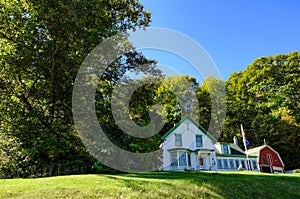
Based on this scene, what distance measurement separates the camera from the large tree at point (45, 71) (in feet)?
31.3

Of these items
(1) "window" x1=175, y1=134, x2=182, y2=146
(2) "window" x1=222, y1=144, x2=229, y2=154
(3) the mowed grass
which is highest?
(1) "window" x1=175, y1=134, x2=182, y2=146

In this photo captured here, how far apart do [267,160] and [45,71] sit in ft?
84.2

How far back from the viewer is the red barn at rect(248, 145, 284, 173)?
25609 mm

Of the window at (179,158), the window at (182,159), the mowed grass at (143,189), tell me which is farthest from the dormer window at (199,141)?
the mowed grass at (143,189)

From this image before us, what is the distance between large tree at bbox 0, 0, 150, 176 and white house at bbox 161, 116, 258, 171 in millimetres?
11023

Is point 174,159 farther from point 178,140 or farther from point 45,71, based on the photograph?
point 45,71

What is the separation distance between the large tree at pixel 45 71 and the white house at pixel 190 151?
11023 millimetres

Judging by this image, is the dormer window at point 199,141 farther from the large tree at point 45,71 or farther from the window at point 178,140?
the large tree at point 45,71

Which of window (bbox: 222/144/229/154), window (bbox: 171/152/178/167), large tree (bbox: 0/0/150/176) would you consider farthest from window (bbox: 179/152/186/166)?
large tree (bbox: 0/0/150/176)

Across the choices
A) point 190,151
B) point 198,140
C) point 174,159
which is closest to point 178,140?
point 190,151

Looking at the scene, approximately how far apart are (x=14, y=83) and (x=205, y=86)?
26.4m

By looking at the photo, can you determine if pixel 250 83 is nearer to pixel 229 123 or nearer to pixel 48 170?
pixel 229 123

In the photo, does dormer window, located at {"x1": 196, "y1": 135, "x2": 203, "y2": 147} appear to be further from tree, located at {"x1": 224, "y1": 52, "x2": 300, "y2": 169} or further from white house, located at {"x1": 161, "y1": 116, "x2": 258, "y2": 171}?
tree, located at {"x1": 224, "y1": 52, "x2": 300, "y2": 169}

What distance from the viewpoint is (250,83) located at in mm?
32750
